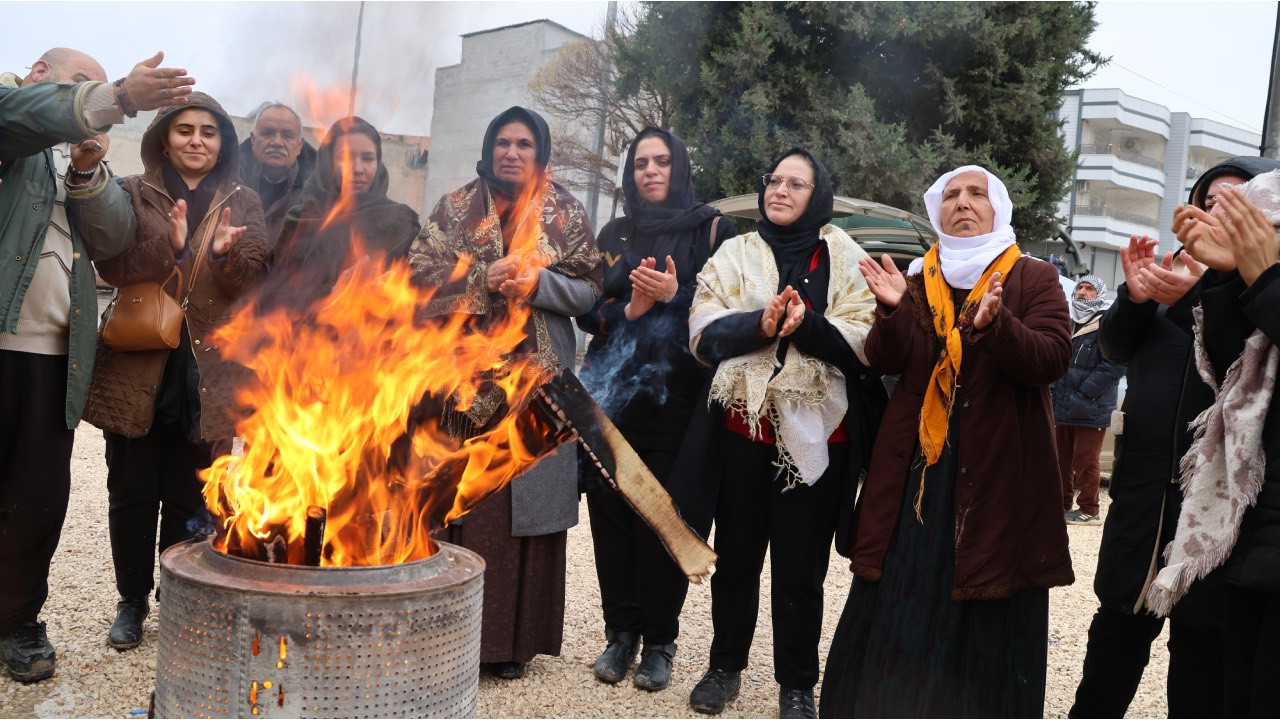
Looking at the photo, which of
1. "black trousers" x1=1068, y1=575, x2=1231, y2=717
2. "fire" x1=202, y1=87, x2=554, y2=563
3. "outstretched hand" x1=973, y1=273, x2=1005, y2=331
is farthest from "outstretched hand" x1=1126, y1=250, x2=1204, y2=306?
"fire" x1=202, y1=87, x2=554, y2=563

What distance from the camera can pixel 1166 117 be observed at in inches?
1938

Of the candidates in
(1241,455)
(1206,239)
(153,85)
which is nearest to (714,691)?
(1241,455)

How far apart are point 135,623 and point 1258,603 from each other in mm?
4352

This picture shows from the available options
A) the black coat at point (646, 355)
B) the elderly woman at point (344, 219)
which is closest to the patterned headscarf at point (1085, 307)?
the black coat at point (646, 355)

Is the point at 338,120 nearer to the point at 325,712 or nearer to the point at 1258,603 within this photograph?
the point at 325,712

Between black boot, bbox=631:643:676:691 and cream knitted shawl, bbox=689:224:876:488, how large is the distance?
1.11m

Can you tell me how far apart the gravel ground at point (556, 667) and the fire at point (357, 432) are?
1283 mm

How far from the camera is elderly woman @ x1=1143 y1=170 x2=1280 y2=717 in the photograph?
8.27 ft

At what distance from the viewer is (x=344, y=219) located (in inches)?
175

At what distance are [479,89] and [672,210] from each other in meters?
7.26

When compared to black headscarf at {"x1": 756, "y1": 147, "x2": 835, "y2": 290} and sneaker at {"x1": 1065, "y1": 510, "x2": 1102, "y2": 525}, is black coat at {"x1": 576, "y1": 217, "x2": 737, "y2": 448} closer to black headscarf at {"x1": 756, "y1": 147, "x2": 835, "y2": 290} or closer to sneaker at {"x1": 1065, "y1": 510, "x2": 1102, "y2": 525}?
black headscarf at {"x1": 756, "y1": 147, "x2": 835, "y2": 290}

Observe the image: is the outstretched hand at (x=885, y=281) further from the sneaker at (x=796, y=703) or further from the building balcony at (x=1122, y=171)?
the building balcony at (x=1122, y=171)

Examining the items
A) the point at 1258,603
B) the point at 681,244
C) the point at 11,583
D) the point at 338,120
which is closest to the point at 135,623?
the point at 11,583

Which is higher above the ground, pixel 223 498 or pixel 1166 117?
pixel 1166 117
